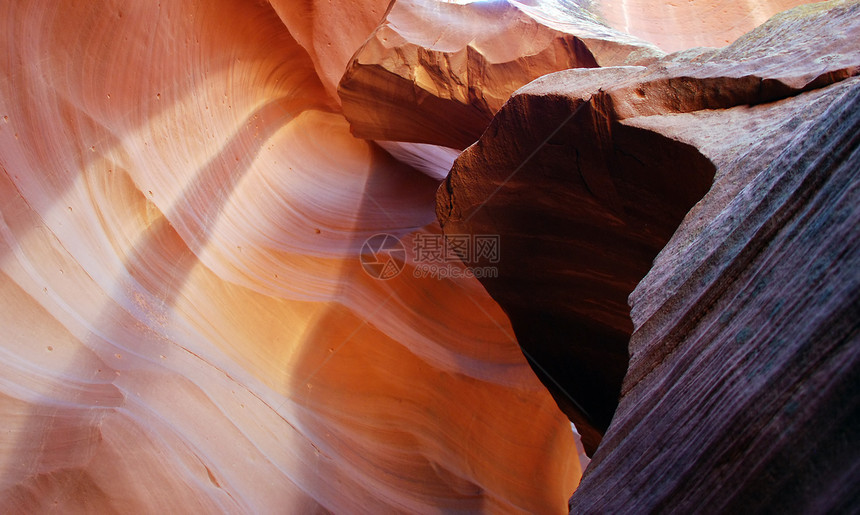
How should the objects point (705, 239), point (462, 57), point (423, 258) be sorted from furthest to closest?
point (423, 258) < point (462, 57) < point (705, 239)

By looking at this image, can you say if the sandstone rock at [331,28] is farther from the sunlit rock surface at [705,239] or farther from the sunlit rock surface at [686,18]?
the sunlit rock surface at [705,239]

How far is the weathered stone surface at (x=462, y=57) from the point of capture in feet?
12.5

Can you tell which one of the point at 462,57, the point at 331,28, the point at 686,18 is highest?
the point at 331,28

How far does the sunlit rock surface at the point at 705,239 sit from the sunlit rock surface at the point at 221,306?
1.27 m

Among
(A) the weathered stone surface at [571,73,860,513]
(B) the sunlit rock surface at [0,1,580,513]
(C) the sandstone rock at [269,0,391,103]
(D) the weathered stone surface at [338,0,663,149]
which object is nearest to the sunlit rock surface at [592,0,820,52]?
(D) the weathered stone surface at [338,0,663,149]

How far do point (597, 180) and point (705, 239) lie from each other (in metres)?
1.15

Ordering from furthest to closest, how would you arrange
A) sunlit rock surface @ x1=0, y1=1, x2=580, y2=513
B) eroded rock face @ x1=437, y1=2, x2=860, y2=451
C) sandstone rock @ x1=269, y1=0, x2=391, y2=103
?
sandstone rock @ x1=269, y1=0, x2=391, y2=103, sunlit rock surface @ x1=0, y1=1, x2=580, y2=513, eroded rock face @ x1=437, y1=2, x2=860, y2=451

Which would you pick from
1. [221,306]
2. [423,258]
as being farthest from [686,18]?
[221,306]

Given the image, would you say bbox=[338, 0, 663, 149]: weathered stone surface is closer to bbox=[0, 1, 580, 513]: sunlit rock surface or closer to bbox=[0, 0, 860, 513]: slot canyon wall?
bbox=[0, 0, 860, 513]: slot canyon wall

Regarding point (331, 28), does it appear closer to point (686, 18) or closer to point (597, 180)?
point (686, 18)

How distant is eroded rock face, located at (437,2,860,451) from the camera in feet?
7.07

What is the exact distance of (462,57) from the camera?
Result: 3900mm

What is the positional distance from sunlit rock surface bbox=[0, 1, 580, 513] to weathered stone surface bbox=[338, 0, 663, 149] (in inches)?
34.0

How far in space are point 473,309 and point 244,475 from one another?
240 centimetres
